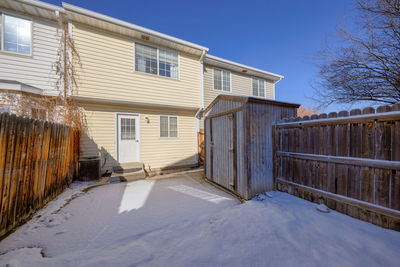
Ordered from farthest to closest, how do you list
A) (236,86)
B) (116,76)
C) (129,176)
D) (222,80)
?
(236,86), (222,80), (116,76), (129,176)

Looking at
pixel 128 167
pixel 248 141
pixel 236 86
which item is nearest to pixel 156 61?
pixel 128 167

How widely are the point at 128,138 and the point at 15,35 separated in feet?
15.8

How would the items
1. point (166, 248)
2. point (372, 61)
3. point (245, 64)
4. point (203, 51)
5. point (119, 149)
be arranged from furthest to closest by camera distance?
point (245, 64)
point (203, 51)
point (119, 149)
point (372, 61)
point (166, 248)

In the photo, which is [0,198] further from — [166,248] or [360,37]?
[360,37]

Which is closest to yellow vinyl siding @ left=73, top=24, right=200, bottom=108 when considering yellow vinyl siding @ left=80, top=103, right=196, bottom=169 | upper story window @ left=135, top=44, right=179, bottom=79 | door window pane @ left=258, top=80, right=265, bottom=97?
upper story window @ left=135, top=44, right=179, bottom=79

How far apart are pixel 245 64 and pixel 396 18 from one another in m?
6.12

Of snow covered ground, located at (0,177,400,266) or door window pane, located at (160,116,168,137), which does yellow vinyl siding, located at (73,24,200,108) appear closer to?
door window pane, located at (160,116,168,137)

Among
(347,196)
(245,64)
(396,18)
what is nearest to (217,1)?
(245,64)

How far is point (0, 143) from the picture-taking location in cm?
226

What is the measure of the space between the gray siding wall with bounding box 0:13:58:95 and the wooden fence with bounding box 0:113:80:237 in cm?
269

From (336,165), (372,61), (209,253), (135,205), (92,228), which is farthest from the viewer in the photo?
(372,61)

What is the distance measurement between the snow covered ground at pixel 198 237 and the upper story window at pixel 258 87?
859 centimetres

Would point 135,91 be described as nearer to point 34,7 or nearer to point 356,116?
point 34,7

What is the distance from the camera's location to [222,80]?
31.1ft
